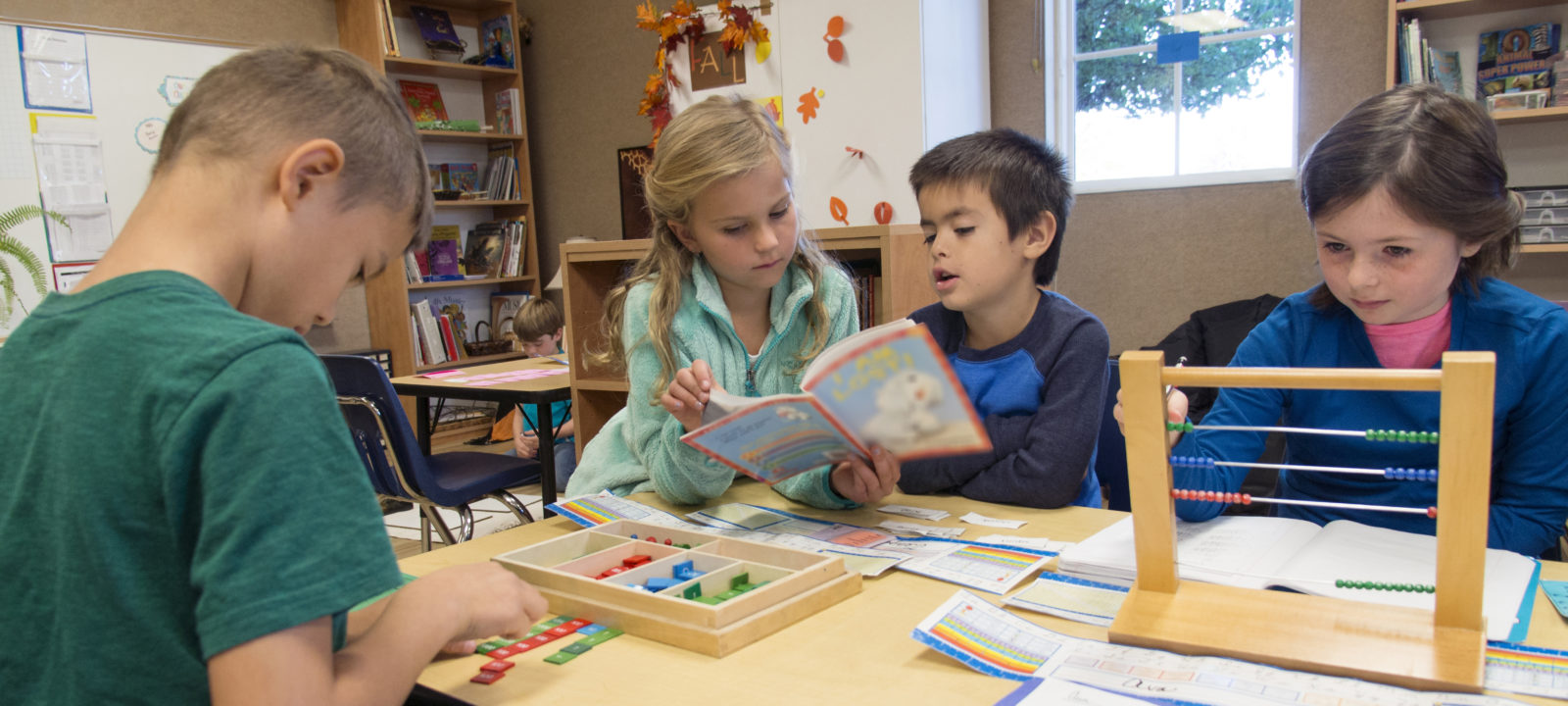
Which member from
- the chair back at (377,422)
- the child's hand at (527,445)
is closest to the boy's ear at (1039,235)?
the chair back at (377,422)

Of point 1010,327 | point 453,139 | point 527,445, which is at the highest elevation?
point 453,139

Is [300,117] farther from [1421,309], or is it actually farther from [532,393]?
[532,393]

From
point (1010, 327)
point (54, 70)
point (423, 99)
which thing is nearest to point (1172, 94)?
point (1010, 327)

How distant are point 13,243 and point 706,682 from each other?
4.69 m

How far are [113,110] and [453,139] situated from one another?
5.48ft

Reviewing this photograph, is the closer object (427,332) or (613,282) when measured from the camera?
(613,282)

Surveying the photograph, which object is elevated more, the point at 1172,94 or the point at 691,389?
the point at 1172,94

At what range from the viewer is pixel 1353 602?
0.91m

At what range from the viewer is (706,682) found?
2.84ft

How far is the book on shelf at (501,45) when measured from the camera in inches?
223

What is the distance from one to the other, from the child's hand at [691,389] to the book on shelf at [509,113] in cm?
481

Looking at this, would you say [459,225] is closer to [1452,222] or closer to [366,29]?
[366,29]

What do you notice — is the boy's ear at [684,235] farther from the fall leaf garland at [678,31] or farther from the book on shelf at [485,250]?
the book on shelf at [485,250]

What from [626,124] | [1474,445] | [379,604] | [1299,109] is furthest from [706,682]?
[626,124]
